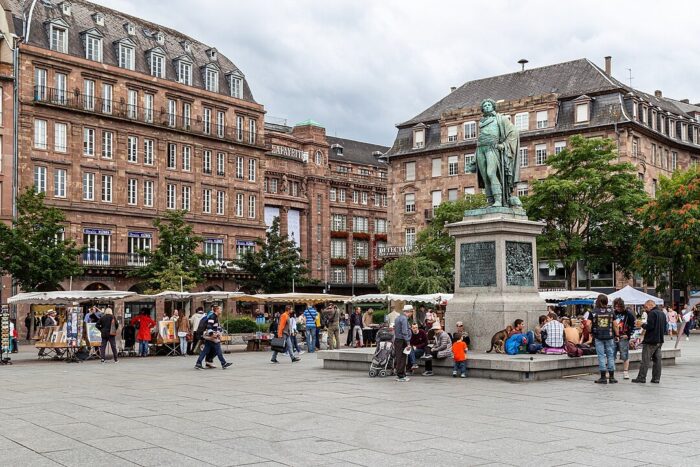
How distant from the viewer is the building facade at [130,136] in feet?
179

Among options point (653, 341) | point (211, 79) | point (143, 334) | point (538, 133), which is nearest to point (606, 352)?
point (653, 341)

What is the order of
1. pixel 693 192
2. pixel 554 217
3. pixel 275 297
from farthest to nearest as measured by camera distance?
Result: pixel 554 217
pixel 693 192
pixel 275 297

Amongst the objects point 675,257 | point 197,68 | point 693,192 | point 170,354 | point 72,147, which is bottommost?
point 170,354

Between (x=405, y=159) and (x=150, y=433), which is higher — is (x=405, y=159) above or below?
above

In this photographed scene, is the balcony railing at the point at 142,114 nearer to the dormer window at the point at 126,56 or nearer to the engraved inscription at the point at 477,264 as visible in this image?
the dormer window at the point at 126,56

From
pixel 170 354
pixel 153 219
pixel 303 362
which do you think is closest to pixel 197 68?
pixel 153 219

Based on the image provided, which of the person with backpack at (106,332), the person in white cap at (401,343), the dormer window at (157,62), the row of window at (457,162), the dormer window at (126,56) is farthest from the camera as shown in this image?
the row of window at (457,162)

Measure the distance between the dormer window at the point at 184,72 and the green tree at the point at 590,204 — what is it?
85.4 feet

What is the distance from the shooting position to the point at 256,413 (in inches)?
509

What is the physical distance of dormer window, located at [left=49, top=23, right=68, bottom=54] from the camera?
55219 mm

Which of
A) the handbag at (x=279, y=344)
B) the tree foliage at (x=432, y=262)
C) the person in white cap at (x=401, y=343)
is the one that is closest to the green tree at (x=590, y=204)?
the tree foliage at (x=432, y=262)

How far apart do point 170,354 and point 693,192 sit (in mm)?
29735

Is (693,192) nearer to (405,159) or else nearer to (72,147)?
(405,159)

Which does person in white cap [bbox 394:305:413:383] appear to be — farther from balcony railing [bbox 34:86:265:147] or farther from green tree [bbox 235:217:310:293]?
green tree [bbox 235:217:310:293]
